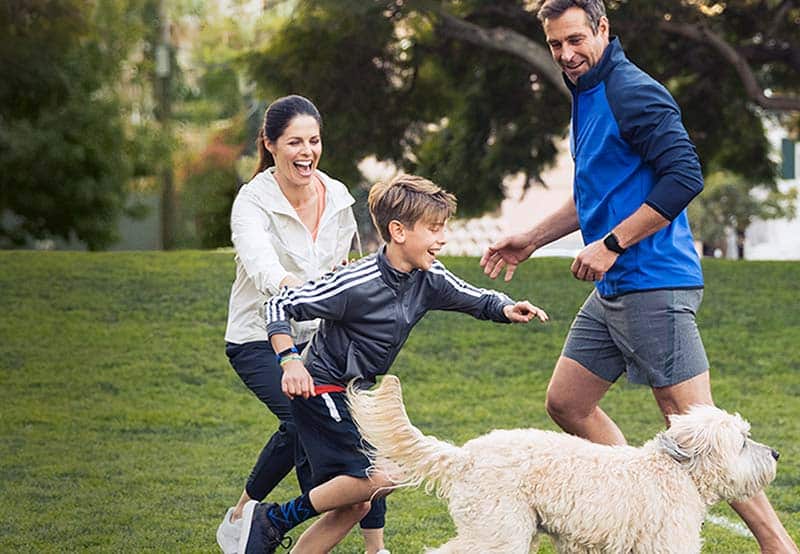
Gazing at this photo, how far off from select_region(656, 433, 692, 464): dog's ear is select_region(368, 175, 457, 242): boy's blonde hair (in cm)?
→ 110

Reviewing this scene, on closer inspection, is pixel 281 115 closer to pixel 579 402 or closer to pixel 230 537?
pixel 579 402

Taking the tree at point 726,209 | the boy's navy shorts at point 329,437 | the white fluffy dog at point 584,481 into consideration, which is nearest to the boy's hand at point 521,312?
the white fluffy dog at point 584,481

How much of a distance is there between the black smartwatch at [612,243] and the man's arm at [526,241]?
2.41 ft

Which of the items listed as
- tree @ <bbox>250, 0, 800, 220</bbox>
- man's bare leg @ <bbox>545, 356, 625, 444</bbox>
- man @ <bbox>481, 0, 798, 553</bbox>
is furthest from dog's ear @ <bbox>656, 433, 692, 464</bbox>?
tree @ <bbox>250, 0, 800, 220</bbox>

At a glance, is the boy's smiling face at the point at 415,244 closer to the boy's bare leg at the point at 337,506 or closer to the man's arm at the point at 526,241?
the man's arm at the point at 526,241

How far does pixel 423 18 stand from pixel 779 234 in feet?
82.4

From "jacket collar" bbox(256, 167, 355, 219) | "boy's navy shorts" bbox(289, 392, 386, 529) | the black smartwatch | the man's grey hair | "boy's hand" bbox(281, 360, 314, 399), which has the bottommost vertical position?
"boy's navy shorts" bbox(289, 392, 386, 529)

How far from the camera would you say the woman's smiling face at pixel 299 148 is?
205 inches

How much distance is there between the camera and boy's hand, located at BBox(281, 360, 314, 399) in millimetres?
4512

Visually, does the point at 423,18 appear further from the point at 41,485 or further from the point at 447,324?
the point at 41,485

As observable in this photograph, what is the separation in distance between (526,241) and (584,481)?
1.39 meters

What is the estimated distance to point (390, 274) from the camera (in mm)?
4656

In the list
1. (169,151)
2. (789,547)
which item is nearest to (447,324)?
(789,547)

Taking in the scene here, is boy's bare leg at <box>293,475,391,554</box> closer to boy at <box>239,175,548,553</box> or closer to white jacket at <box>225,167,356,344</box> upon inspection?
boy at <box>239,175,548,553</box>
